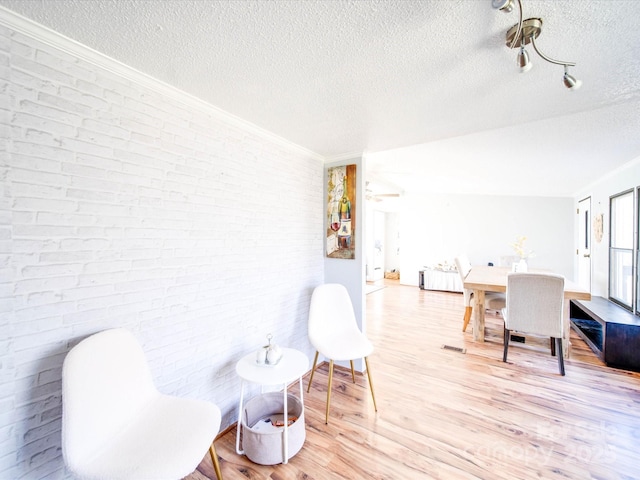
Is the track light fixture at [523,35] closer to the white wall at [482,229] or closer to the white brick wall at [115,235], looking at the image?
the white brick wall at [115,235]

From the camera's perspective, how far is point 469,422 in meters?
1.97

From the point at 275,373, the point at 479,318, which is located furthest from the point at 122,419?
the point at 479,318

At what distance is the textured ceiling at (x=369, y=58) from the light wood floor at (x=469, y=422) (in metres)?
2.21

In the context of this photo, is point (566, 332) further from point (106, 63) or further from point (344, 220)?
point (106, 63)

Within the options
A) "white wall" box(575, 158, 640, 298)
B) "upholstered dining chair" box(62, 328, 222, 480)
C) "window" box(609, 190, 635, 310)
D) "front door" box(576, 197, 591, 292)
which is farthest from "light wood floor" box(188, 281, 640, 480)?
"front door" box(576, 197, 591, 292)

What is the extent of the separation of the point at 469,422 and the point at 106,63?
314cm

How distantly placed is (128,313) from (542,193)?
24.9 ft

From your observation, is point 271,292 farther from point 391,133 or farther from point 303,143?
point 391,133

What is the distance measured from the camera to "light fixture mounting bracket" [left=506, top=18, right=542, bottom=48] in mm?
1033

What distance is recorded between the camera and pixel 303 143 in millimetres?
2428

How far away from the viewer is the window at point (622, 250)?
10.7 ft

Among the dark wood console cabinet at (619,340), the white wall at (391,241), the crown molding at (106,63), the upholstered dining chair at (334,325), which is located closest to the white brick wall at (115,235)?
the crown molding at (106,63)

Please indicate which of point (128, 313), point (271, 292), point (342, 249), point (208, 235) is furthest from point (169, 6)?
point (342, 249)

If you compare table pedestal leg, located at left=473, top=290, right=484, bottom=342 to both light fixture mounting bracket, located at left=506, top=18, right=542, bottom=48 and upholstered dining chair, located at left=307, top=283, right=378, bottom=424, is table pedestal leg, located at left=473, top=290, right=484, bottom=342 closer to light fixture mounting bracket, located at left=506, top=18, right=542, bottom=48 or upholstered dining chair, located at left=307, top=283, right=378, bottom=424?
upholstered dining chair, located at left=307, top=283, right=378, bottom=424
